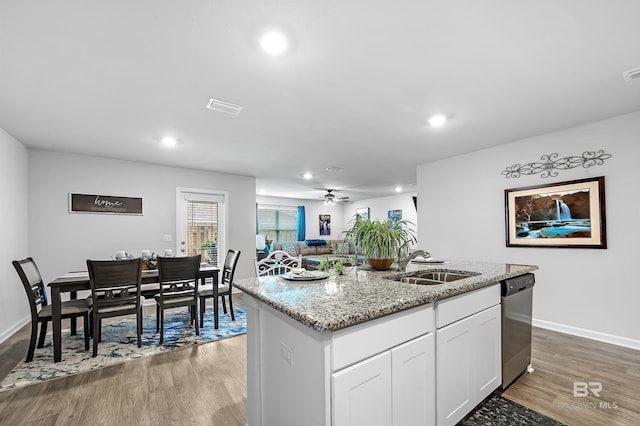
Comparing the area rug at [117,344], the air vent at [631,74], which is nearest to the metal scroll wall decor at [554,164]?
the air vent at [631,74]

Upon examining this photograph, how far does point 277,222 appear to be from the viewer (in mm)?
9859

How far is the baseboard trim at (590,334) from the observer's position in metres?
2.92

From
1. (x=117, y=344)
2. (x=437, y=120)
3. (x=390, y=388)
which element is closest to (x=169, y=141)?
(x=117, y=344)

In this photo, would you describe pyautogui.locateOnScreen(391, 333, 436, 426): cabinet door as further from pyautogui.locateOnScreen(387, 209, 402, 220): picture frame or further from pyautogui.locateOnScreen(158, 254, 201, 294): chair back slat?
pyautogui.locateOnScreen(387, 209, 402, 220): picture frame

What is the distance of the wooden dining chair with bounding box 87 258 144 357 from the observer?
2.72 metres

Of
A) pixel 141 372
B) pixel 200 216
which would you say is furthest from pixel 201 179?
pixel 141 372

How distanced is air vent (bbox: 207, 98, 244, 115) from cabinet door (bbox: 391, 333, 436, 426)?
2.40 meters

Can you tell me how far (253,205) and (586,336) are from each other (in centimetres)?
539

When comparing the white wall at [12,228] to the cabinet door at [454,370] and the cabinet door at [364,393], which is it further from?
the cabinet door at [454,370]

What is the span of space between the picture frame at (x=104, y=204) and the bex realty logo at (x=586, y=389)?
5.69 meters

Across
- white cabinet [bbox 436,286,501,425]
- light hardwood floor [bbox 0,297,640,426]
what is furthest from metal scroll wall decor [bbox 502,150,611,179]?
white cabinet [bbox 436,286,501,425]

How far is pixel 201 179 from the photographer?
17.6ft

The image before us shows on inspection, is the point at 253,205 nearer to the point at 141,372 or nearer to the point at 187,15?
the point at 141,372

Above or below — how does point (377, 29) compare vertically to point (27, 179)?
above
